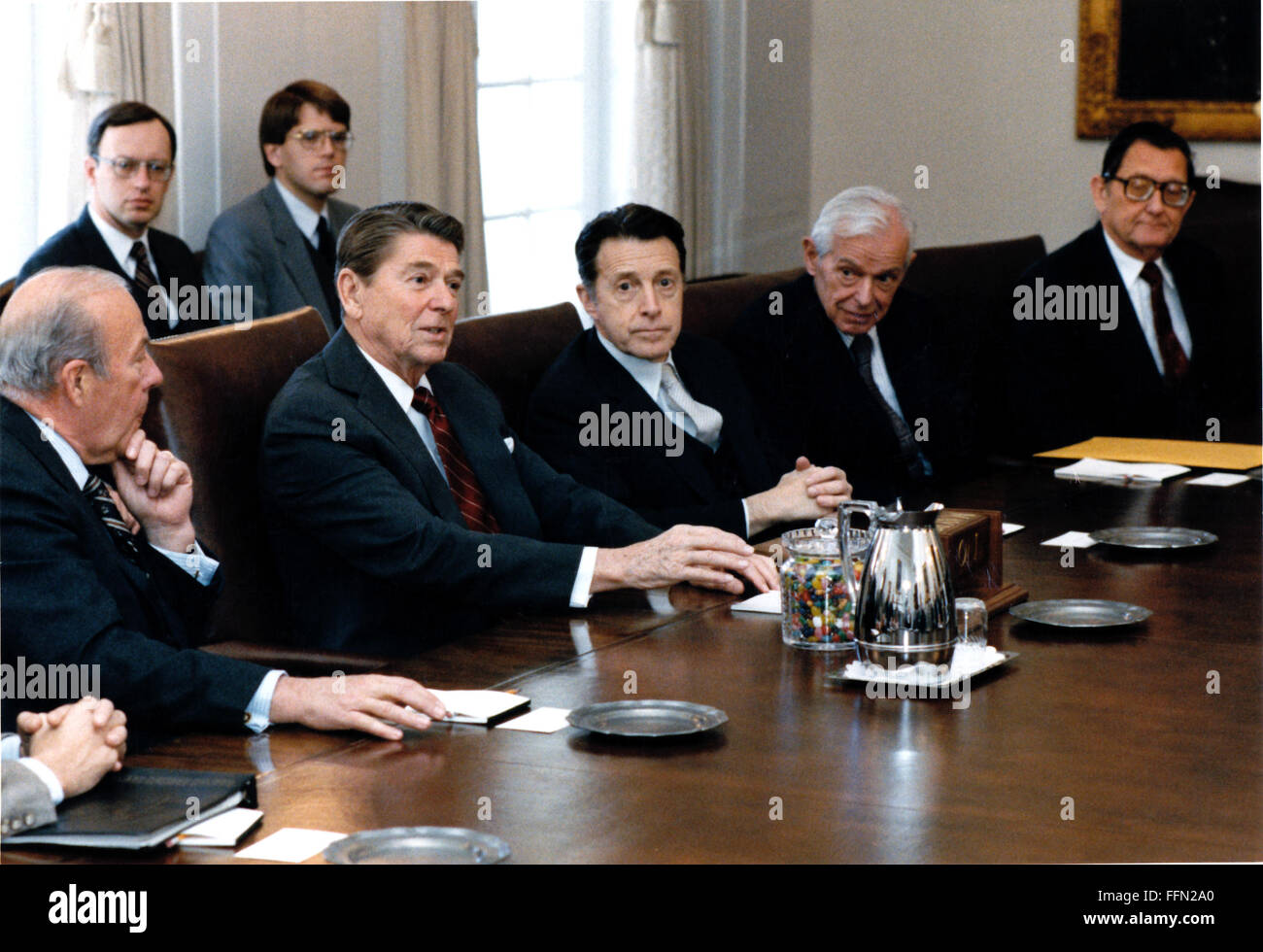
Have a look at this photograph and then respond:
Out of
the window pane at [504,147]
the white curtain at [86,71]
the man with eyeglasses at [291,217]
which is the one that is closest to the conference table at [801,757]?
the man with eyeglasses at [291,217]

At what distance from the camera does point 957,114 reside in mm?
8133

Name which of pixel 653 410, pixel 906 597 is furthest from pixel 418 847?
pixel 653 410

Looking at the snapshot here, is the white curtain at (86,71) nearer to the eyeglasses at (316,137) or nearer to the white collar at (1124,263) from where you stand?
the eyeglasses at (316,137)

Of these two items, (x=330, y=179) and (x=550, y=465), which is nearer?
(x=550, y=465)

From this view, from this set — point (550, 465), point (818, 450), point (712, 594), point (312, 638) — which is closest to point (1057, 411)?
point (818, 450)

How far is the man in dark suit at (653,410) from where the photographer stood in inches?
135

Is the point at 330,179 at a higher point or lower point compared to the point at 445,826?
higher

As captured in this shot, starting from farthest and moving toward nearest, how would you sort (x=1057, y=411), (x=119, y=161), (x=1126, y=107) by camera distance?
(x=1126, y=107)
(x=119, y=161)
(x=1057, y=411)

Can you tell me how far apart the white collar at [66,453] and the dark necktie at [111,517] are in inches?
0.6

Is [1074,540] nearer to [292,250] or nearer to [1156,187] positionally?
[1156,187]

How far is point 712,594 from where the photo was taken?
2.79m
